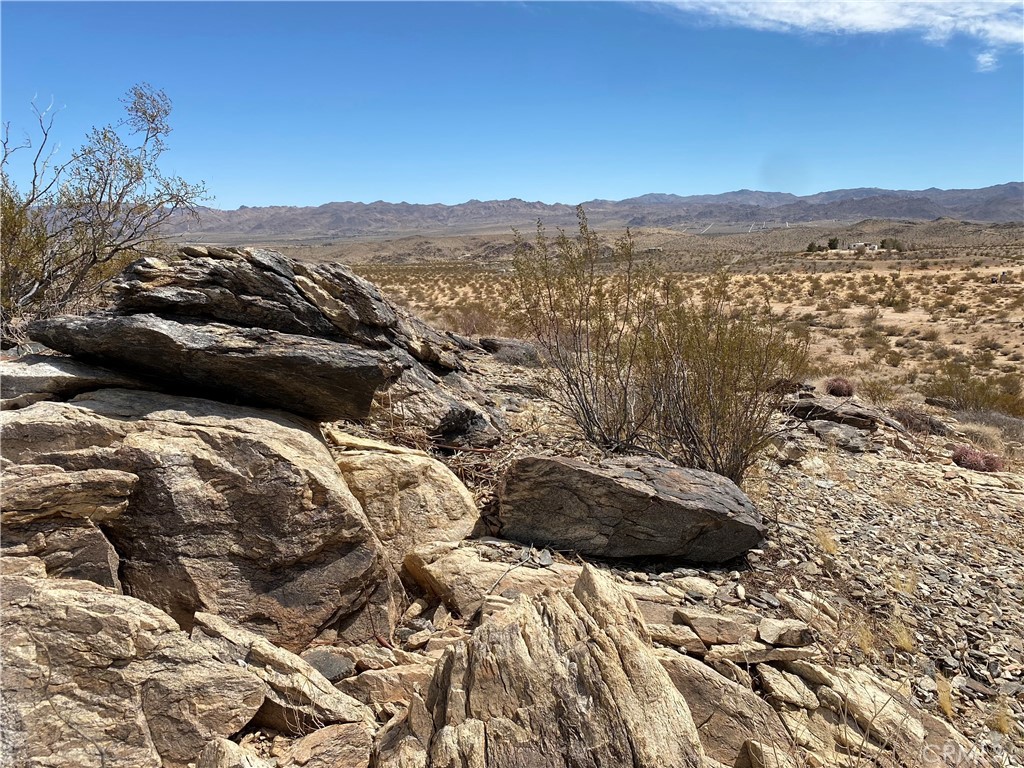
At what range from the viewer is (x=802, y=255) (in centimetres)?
4791

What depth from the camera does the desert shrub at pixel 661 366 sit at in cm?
622

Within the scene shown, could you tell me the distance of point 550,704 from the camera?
2500mm

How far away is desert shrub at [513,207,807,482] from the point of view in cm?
622

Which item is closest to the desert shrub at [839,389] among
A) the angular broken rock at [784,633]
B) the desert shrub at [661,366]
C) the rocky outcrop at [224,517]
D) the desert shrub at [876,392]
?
the desert shrub at [876,392]

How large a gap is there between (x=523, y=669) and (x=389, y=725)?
0.66 m

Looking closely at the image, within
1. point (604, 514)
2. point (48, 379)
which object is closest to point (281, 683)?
point (48, 379)

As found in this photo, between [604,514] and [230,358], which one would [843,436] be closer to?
[604,514]

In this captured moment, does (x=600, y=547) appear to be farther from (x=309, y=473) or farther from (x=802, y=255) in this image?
(x=802, y=255)

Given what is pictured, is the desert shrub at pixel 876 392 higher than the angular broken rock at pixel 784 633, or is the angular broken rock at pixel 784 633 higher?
the angular broken rock at pixel 784 633

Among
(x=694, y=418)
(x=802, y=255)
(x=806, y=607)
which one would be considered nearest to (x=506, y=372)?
(x=694, y=418)

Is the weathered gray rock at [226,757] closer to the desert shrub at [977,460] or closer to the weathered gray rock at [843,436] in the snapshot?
the weathered gray rock at [843,436]

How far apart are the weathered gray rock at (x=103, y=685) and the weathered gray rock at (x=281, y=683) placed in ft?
0.25

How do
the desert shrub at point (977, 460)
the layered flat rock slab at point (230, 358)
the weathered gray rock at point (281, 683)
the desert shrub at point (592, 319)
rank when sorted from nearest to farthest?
the weathered gray rock at point (281, 683) < the layered flat rock slab at point (230, 358) < the desert shrub at point (592, 319) < the desert shrub at point (977, 460)

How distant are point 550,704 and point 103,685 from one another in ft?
5.91
